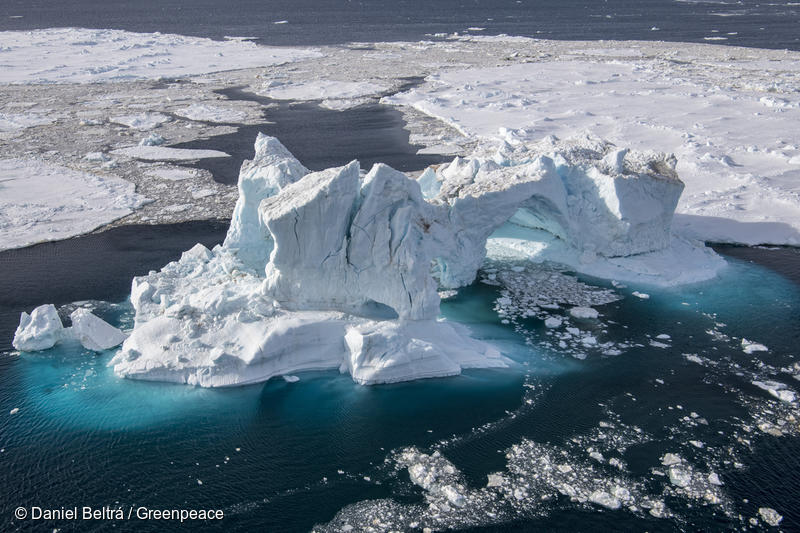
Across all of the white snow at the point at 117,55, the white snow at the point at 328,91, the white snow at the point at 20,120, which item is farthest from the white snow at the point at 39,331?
the white snow at the point at 117,55

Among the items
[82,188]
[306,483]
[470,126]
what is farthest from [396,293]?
[470,126]

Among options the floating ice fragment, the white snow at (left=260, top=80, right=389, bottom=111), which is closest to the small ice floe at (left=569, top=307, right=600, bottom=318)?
the floating ice fragment

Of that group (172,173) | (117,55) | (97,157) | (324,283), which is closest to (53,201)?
(172,173)

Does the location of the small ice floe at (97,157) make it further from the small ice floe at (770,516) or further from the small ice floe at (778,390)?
the small ice floe at (770,516)

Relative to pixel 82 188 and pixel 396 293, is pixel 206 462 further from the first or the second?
pixel 82 188

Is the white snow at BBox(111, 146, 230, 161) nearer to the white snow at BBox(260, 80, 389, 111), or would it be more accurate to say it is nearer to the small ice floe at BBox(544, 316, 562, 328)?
the white snow at BBox(260, 80, 389, 111)
